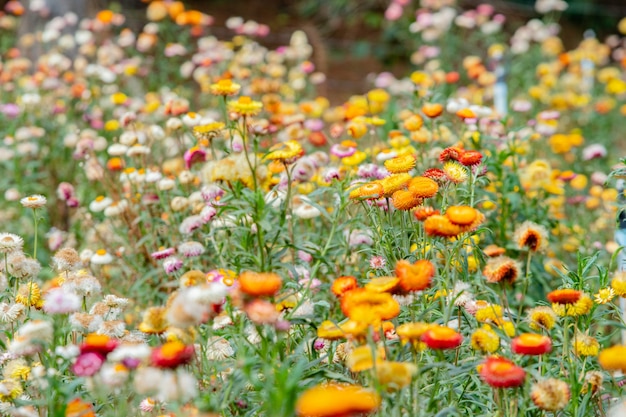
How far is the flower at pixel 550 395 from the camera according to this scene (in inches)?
67.7

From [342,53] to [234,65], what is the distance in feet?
23.9

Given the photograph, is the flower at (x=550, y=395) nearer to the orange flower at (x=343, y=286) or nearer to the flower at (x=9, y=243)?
the orange flower at (x=343, y=286)

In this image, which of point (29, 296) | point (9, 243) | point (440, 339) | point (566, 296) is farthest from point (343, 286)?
point (9, 243)

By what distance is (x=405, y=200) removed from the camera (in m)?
2.24

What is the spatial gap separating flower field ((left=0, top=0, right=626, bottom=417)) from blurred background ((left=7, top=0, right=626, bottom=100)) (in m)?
4.78

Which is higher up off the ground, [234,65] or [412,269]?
[412,269]

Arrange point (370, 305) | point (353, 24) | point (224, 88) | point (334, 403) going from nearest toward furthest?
1. point (334, 403)
2. point (370, 305)
3. point (224, 88)
4. point (353, 24)

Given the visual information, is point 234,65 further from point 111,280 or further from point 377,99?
point 111,280

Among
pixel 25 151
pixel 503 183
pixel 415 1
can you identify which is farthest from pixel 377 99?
pixel 415 1

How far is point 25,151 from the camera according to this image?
497 cm

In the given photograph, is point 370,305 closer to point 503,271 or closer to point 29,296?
point 503,271

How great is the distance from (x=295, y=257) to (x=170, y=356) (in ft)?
5.49

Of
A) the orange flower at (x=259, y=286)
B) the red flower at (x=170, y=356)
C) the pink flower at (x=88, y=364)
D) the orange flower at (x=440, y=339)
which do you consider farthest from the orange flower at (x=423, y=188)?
the pink flower at (x=88, y=364)

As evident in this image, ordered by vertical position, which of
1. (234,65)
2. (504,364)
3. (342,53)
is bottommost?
(342,53)
